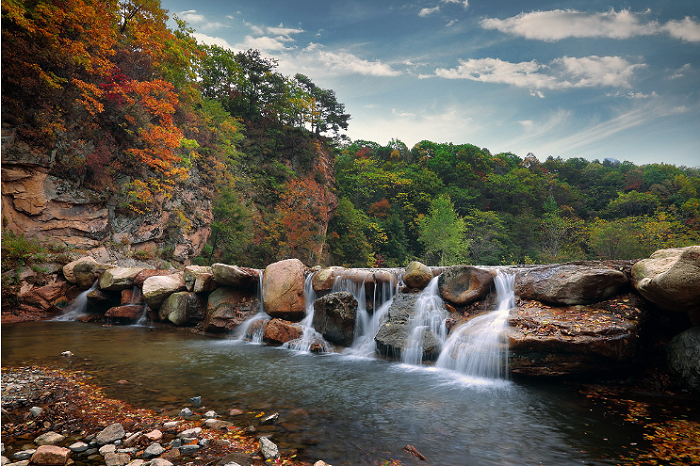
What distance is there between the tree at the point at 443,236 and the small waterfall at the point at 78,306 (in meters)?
27.6

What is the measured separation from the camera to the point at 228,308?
451 inches

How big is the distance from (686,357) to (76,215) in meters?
19.7

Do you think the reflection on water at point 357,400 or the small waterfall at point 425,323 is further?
the small waterfall at point 425,323

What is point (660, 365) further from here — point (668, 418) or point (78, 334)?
point (78, 334)

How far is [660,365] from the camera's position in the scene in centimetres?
629

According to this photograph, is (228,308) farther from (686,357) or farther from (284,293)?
(686,357)

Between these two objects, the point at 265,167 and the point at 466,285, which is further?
the point at 265,167

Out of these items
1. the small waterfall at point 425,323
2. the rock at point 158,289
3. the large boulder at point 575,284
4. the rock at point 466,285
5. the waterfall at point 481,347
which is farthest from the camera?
the rock at point 158,289

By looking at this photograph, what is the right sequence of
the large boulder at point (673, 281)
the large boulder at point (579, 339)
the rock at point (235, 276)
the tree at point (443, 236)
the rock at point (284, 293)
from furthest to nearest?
the tree at point (443, 236), the rock at point (235, 276), the rock at point (284, 293), the large boulder at point (579, 339), the large boulder at point (673, 281)

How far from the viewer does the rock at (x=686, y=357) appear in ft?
18.2

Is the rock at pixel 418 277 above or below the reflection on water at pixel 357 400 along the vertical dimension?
above

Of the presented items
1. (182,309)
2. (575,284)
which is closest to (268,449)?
(575,284)

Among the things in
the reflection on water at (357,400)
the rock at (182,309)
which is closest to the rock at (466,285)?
the reflection on water at (357,400)

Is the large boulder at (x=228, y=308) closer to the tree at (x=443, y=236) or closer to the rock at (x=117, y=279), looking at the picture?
the rock at (x=117, y=279)
